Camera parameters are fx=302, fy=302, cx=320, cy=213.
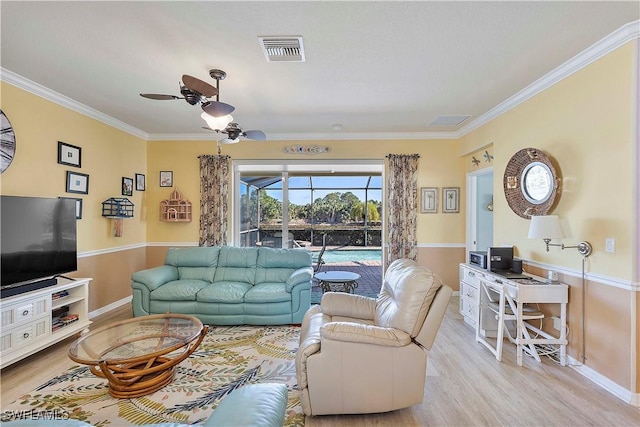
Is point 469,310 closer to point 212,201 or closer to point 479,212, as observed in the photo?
point 479,212

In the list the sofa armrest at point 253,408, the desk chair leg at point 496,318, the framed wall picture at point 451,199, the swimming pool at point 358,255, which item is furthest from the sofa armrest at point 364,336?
the swimming pool at point 358,255

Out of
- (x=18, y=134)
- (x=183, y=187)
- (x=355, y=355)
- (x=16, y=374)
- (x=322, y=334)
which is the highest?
(x=18, y=134)

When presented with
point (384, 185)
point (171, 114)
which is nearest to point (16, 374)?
point (171, 114)

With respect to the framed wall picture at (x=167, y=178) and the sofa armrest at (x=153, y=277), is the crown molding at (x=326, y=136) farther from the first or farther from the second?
the sofa armrest at (x=153, y=277)

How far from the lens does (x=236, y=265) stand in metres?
4.32

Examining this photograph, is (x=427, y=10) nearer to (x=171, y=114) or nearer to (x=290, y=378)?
(x=290, y=378)

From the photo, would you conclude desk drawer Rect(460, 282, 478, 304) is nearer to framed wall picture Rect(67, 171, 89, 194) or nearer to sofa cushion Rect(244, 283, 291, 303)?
sofa cushion Rect(244, 283, 291, 303)

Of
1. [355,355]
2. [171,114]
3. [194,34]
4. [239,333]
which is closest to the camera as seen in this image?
[355,355]

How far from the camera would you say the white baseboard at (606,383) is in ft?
7.41

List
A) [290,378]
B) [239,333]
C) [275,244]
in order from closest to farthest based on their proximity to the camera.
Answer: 1. [290,378]
2. [239,333]
3. [275,244]

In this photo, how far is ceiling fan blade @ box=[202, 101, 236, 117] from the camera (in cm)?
261

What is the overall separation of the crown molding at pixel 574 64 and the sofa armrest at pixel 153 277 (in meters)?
4.87

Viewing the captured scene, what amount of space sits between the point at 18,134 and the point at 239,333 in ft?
10.3

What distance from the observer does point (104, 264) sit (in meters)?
4.32
